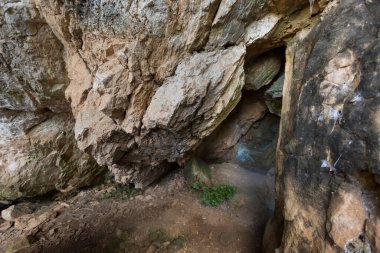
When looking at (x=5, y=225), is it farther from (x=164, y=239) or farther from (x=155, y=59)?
(x=155, y=59)

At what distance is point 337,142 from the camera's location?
2.55 m

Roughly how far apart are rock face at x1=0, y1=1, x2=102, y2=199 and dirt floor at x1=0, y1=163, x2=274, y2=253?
76 centimetres

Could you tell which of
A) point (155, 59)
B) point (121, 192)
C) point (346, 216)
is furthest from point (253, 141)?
point (346, 216)

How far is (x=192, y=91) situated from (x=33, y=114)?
14.1ft

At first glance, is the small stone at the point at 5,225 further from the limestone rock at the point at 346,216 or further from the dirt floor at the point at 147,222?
the limestone rock at the point at 346,216

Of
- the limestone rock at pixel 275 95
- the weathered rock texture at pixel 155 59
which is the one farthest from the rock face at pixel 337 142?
the limestone rock at pixel 275 95

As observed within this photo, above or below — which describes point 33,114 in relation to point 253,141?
above

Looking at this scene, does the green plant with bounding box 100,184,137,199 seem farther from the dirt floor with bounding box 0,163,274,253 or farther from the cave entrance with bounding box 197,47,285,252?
the cave entrance with bounding box 197,47,285,252

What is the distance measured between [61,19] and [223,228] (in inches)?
214

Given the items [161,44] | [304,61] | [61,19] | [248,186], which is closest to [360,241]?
[304,61]

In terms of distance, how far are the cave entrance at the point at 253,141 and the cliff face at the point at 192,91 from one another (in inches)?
3.6

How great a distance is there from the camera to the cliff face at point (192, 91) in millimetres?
2457

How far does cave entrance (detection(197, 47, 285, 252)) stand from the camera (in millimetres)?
5555

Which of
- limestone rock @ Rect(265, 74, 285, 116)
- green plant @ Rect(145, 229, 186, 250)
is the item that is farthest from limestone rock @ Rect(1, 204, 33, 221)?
limestone rock @ Rect(265, 74, 285, 116)
